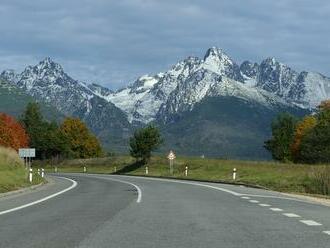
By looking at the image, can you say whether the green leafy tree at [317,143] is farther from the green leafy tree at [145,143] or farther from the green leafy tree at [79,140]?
the green leafy tree at [79,140]

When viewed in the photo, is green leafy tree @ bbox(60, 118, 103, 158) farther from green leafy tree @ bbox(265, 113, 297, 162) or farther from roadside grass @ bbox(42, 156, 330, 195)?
green leafy tree @ bbox(265, 113, 297, 162)

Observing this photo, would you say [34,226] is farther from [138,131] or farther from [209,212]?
[138,131]

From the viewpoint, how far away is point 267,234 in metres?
13.4

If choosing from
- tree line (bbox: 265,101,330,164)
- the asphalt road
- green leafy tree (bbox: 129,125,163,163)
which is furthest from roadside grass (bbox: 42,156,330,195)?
tree line (bbox: 265,101,330,164)

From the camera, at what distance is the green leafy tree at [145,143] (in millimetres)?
95812

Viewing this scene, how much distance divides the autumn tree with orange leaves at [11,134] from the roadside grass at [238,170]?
30.7 feet

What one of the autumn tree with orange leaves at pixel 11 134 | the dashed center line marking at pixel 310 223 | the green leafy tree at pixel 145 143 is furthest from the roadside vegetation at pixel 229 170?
the dashed center line marking at pixel 310 223

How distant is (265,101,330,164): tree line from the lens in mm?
114000

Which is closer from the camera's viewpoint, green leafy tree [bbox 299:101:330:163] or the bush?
the bush

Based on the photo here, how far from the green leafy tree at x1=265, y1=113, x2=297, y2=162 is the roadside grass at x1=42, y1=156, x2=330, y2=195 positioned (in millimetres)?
34201

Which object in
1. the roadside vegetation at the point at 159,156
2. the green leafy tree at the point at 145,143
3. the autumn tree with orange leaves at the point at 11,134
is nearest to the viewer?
the roadside vegetation at the point at 159,156

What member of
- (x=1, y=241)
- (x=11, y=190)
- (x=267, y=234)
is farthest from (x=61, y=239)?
(x=11, y=190)

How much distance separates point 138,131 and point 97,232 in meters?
84.8

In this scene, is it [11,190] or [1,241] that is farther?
[11,190]
